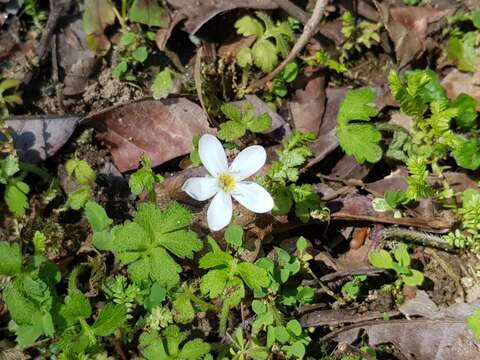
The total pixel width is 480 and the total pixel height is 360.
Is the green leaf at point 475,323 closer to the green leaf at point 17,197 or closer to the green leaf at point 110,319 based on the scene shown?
the green leaf at point 110,319

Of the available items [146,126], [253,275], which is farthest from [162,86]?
[253,275]

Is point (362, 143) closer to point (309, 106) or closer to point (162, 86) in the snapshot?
point (309, 106)

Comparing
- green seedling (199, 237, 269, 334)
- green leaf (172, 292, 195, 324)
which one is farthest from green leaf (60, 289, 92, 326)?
green seedling (199, 237, 269, 334)

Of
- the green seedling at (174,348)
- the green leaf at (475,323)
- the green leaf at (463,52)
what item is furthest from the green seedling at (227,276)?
the green leaf at (463,52)

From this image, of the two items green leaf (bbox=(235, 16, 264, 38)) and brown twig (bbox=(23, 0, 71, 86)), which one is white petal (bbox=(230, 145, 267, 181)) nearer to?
green leaf (bbox=(235, 16, 264, 38))

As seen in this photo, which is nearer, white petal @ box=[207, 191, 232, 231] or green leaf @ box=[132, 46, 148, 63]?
white petal @ box=[207, 191, 232, 231]
